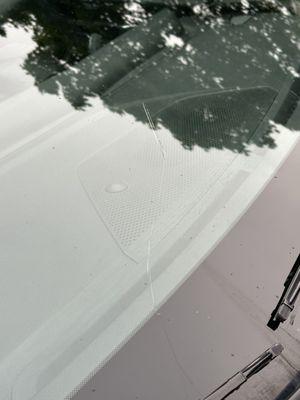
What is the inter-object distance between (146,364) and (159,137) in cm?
90

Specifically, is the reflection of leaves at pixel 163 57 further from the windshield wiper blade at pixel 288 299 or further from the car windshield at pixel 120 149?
the windshield wiper blade at pixel 288 299

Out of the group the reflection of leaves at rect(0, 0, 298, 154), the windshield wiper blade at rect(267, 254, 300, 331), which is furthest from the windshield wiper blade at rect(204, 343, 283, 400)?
the reflection of leaves at rect(0, 0, 298, 154)

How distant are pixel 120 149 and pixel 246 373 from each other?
921 mm

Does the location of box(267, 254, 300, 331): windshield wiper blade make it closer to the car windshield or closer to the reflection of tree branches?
the car windshield

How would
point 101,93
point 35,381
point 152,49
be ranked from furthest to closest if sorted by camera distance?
1. point 152,49
2. point 101,93
3. point 35,381

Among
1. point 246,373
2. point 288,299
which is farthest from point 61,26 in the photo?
point 246,373

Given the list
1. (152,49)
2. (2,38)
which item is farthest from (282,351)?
(2,38)

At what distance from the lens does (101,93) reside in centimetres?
187

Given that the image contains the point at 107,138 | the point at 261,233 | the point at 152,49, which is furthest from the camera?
the point at 152,49

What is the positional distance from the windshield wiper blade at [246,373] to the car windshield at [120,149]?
0.29 meters

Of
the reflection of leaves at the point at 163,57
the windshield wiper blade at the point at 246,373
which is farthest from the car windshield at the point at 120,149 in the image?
the windshield wiper blade at the point at 246,373

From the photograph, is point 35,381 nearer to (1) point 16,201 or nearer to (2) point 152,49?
(1) point 16,201

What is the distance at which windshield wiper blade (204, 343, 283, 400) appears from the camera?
1173 millimetres

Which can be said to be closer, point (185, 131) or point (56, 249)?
point (56, 249)
